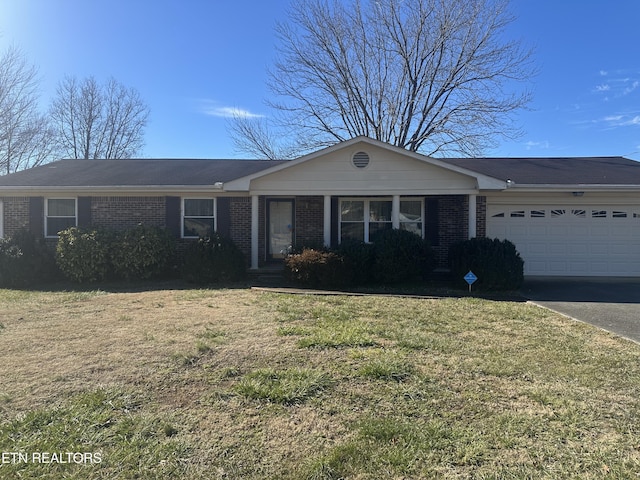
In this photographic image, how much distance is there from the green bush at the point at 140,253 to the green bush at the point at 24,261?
1890 millimetres

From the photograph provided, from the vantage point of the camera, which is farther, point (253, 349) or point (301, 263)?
point (301, 263)

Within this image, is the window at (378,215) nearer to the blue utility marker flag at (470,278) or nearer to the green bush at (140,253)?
the blue utility marker flag at (470,278)

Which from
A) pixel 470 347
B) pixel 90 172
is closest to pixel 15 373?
pixel 470 347

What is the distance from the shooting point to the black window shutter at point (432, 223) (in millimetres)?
12500

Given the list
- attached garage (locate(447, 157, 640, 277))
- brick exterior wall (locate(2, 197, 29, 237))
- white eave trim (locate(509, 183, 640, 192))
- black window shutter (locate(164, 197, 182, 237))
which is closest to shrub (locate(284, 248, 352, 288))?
black window shutter (locate(164, 197, 182, 237))

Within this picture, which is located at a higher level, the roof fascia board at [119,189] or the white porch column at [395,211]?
the roof fascia board at [119,189]

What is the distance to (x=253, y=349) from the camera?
5.07 metres

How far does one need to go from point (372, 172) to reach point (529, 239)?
5.00 metres

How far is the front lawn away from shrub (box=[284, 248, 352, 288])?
3.68 m

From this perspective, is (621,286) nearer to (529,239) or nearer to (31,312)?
(529,239)

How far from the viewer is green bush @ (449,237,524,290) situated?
987 centimetres

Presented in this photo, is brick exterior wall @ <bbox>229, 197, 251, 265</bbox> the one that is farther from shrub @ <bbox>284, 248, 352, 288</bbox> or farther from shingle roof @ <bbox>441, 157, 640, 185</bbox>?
shingle roof @ <bbox>441, 157, 640, 185</bbox>

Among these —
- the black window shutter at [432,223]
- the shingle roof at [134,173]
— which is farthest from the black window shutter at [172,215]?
the black window shutter at [432,223]

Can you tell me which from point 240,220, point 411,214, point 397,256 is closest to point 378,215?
point 411,214
